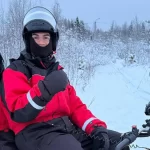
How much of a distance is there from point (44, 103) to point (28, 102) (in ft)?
0.35

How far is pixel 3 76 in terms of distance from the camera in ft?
6.71

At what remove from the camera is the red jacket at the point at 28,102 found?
174 centimetres

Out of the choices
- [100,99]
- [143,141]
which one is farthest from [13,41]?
[143,141]

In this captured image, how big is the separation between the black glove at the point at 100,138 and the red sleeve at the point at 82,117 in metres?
0.08

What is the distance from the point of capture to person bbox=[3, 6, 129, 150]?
173cm

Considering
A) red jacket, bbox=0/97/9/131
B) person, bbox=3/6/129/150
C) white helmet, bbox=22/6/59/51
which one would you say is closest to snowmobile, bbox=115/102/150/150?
person, bbox=3/6/129/150

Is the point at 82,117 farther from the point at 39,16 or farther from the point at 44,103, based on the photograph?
the point at 39,16

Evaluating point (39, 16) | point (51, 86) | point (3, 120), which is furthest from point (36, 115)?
point (39, 16)

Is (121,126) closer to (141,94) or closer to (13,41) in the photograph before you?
(141,94)

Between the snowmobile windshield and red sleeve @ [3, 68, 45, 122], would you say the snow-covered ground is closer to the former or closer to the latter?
the snowmobile windshield

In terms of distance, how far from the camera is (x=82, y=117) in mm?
2301

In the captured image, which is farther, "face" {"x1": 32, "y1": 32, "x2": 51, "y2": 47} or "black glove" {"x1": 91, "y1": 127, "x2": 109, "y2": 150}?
"face" {"x1": 32, "y1": 32, "x2": 51, "y2": 47}

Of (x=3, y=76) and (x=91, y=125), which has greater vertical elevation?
(x=3, y=76)

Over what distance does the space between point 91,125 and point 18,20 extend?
6.57 m
